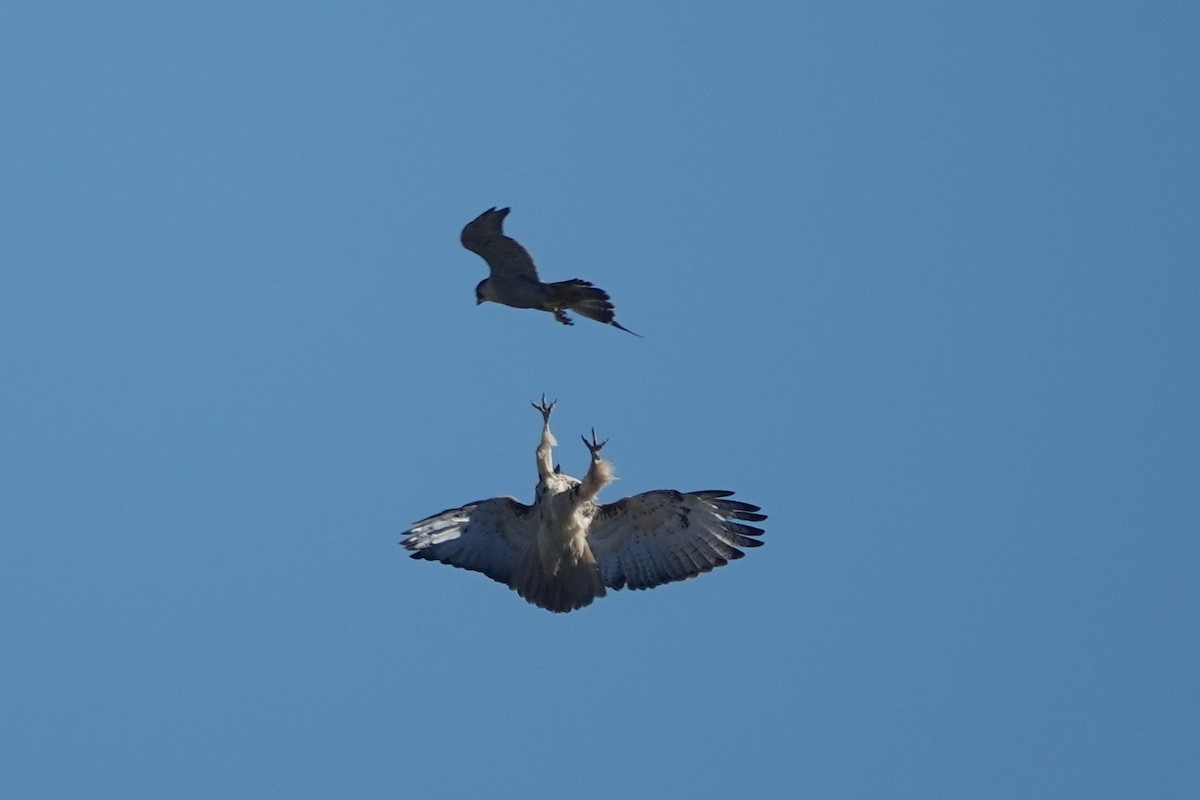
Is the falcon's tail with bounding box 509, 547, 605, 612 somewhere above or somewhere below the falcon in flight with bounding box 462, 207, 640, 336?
below

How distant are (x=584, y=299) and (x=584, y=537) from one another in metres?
2.53

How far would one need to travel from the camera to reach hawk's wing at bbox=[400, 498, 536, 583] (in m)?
22.4

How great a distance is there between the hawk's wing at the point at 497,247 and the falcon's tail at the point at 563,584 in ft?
9.56

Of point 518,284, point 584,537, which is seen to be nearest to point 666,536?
point 584,537

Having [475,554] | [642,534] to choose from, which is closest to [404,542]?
[475,554]

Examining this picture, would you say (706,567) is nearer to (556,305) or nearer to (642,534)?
(642,534)

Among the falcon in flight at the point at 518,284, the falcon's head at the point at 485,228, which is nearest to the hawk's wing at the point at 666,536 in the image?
the falcon in flight at the point at 518,284

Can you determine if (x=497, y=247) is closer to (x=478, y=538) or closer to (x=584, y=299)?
(x=584, y=299)

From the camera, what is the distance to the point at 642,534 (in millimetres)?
22234

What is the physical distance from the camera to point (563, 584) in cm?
2197

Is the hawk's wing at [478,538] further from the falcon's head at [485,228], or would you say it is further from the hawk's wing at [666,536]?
the falcon's head at [485,228]

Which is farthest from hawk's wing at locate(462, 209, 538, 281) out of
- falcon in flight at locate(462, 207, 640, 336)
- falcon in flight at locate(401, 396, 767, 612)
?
falcon in flight at locate(401, 396, 767, 612)

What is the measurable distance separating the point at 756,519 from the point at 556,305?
3085 mm

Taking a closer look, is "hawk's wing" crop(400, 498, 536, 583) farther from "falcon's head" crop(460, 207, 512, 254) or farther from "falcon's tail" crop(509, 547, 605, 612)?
"falcon's head" crop(460, 207, 512, 254)
